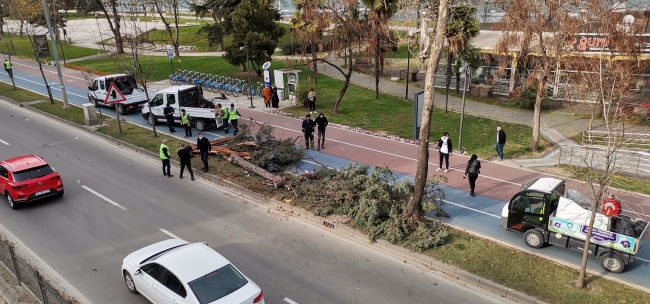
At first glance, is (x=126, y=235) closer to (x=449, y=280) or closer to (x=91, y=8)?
(x=449, y=280)

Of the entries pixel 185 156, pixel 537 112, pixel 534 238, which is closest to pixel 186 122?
pixel 185 156

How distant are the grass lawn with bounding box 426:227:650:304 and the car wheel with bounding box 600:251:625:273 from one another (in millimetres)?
471

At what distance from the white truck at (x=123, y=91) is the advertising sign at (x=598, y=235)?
2306cm

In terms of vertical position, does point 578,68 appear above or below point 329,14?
below

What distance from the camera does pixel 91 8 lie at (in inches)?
1999

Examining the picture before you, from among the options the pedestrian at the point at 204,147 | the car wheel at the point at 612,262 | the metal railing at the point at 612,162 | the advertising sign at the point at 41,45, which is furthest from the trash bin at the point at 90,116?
the car wheel at the point at 612,262

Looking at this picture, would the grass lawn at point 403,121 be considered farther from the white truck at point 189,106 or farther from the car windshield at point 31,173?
the car windshield at point 31,173

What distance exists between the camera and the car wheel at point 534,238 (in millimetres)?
11719

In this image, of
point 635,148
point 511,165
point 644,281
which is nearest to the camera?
point 644,281

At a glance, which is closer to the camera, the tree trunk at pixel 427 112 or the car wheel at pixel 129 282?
the car wheel at pixel 129 282

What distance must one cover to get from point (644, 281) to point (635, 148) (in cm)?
1130

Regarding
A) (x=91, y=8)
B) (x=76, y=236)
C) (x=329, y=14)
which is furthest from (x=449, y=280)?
(x=91, y=8)

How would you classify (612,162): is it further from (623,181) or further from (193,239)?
(193,239)

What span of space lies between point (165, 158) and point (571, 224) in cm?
1325
